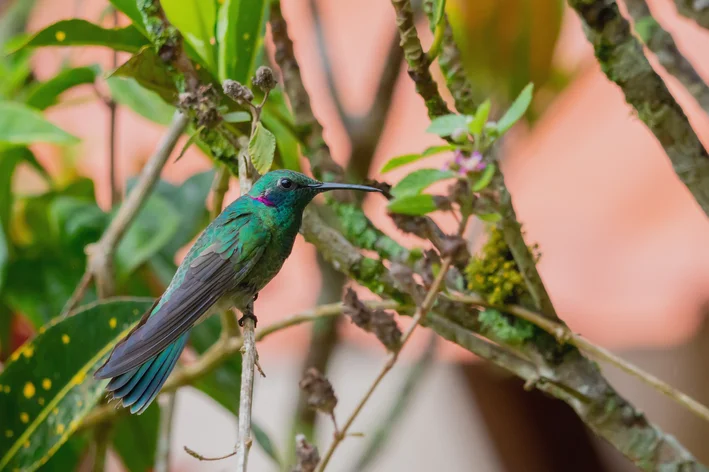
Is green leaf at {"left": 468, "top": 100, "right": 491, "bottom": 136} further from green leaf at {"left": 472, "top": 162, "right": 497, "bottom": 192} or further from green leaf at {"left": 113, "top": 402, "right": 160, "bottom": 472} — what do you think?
green leaf at {"left": 113, "top": 402, "right": 160, "bottom": 472}

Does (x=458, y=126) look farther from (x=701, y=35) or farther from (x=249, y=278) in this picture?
(x=701, y=35)

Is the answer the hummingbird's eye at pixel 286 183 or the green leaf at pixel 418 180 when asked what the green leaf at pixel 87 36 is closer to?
the hummingbird's eye at pixel 286 183

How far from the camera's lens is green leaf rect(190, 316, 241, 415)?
109 cm

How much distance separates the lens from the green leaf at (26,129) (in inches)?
35.6

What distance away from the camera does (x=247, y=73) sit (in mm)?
719

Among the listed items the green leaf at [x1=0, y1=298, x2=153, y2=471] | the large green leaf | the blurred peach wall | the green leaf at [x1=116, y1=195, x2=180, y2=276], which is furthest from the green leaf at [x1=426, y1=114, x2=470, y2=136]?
the blurred peach wall

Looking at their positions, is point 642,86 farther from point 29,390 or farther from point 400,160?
point 29,390

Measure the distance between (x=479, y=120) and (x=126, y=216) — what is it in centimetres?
60

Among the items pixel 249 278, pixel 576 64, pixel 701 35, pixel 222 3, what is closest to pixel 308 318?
pixel 249 278

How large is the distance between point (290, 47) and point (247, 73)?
12cm

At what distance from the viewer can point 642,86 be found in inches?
24.5

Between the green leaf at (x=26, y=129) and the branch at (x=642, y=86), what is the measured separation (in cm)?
66

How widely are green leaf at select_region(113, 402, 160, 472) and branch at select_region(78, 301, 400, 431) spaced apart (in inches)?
8.7

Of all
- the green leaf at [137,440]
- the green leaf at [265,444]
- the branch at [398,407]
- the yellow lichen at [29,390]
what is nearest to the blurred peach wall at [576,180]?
the branch at [398,407]
